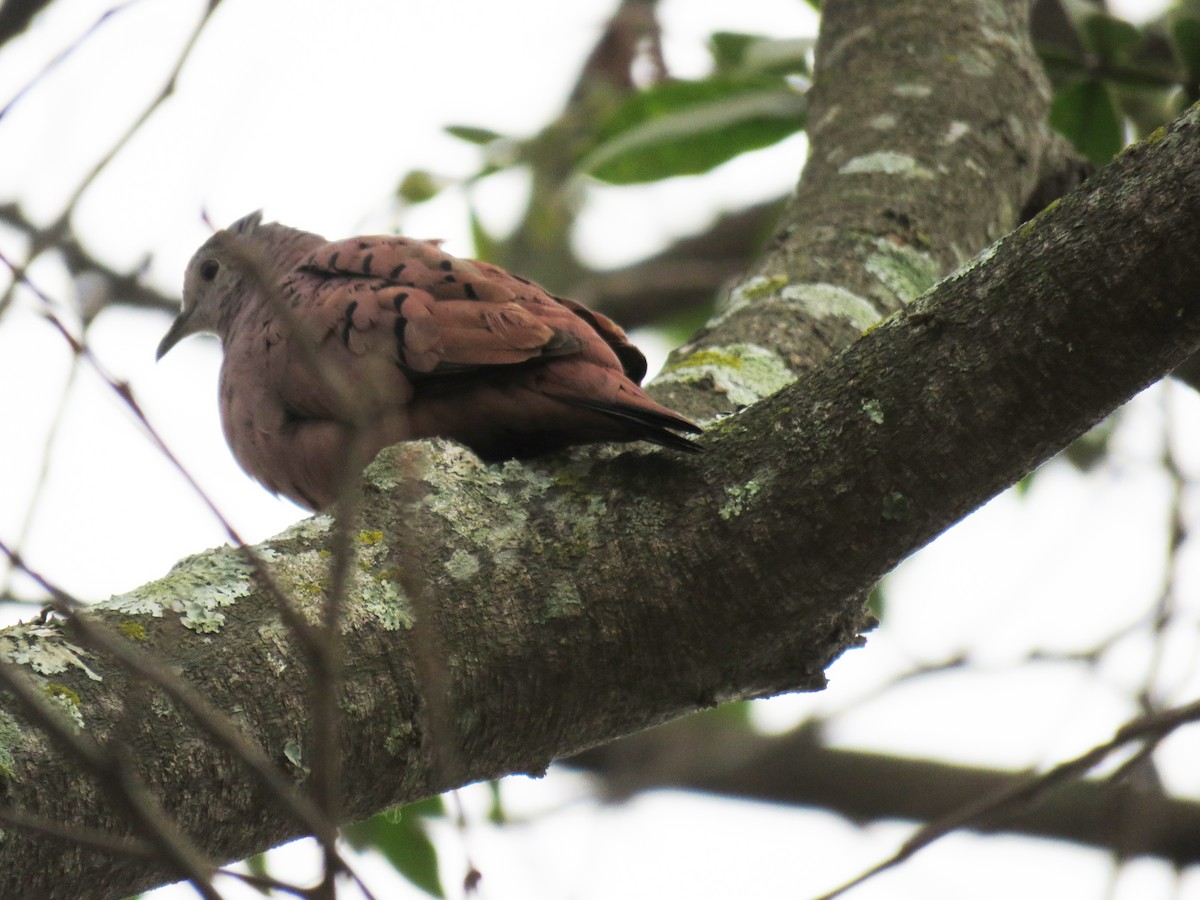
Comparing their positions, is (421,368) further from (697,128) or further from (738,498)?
(697,128)

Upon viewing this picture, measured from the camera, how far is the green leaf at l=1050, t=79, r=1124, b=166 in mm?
4668

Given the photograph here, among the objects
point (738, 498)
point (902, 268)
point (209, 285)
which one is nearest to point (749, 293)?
point (902, 268)

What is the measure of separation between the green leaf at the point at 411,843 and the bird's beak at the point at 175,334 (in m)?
2.20

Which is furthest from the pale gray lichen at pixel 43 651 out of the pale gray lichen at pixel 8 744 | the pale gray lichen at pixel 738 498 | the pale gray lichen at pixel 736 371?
the pale gray lichen at pixel 736 371

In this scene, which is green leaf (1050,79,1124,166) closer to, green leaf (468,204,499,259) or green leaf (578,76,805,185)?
green leaf (578,76,805,185)

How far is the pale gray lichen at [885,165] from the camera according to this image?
3951 millimetres

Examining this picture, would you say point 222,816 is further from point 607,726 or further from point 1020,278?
point 1020,278

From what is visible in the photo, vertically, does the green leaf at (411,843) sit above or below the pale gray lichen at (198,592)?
above

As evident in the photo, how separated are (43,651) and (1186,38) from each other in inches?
146

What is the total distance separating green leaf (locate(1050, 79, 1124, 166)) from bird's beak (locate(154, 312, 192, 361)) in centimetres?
324

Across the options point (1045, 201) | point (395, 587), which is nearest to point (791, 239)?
point (1045, 201)

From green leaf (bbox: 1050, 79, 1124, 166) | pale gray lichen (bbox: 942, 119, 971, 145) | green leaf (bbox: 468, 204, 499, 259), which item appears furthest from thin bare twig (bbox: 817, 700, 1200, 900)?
green leaf (bbox: 468, 204, 499, 259)

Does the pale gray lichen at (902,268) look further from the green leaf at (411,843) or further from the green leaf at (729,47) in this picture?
the green leaf at (411,843)

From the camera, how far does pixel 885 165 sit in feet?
13.1
